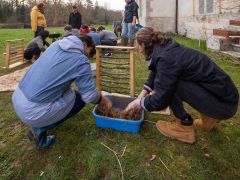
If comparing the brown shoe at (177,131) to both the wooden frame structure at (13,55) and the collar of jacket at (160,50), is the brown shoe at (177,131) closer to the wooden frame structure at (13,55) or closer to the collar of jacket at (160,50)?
the collar of jacket at (160,50)

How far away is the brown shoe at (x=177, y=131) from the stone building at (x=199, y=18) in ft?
18.1

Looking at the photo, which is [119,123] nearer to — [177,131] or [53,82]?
[177,131]

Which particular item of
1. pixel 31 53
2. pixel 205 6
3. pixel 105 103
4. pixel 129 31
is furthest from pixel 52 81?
pixel 205 6

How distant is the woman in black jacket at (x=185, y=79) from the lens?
2467 mm

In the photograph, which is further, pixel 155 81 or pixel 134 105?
pixel 134 105

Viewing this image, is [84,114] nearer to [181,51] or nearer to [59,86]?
[59,86]

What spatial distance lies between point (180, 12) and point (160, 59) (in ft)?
46.9

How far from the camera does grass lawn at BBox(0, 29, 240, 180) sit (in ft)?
8.56

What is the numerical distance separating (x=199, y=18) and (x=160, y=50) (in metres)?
11.5

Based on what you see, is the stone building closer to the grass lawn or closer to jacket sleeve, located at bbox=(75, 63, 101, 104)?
the grass lawn

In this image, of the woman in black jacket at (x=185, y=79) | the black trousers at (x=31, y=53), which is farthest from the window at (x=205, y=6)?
the woman in black jacket at (x=185, y=79)

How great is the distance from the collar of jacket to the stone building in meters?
5.81

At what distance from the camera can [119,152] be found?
9.39ft

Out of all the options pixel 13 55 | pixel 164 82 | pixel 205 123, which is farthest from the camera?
pixel 13 55
